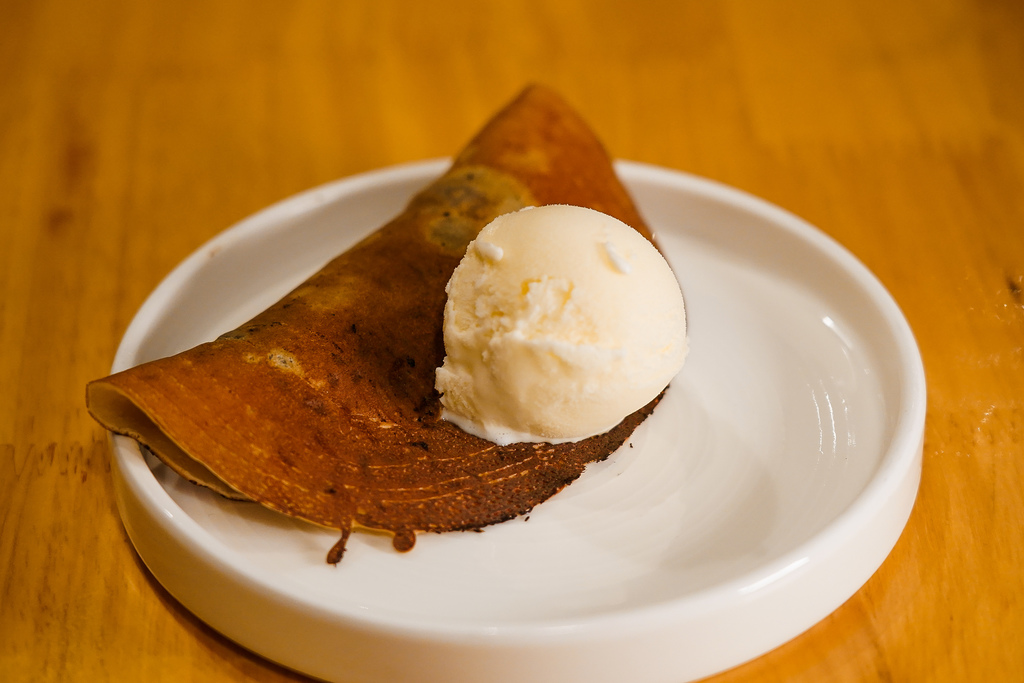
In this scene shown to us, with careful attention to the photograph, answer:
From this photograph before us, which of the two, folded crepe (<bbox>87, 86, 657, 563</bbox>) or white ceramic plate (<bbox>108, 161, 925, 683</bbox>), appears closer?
white ceramic plate (<bbox>108, 161, 925, 683</bbox>)

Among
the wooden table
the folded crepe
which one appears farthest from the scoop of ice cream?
the wooden table

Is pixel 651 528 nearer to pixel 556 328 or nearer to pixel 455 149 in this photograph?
pixel 556 328

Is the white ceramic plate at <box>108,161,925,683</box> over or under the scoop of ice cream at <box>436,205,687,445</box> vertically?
under

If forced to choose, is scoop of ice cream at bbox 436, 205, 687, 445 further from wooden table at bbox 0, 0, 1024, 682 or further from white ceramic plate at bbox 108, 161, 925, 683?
wooden table at bbox 0, 0, 1024, 682

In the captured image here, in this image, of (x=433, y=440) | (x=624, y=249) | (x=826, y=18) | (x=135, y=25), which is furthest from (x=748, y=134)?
(x=135, y=25)

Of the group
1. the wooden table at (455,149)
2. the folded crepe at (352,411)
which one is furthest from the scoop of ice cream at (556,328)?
the wooden table at (455,149)
